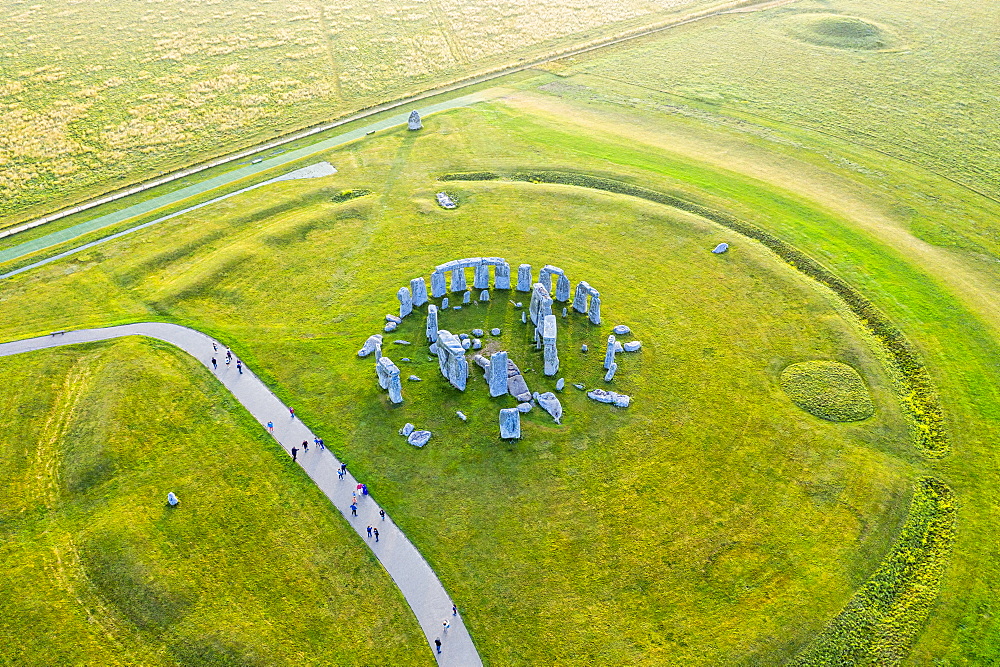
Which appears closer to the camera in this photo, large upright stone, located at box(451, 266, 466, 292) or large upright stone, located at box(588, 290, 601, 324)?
large upright stone, located at box(588, 290, 601, 324)

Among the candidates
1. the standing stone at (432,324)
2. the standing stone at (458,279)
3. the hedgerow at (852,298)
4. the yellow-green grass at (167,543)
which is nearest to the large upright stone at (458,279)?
the standing stone at (458,279)

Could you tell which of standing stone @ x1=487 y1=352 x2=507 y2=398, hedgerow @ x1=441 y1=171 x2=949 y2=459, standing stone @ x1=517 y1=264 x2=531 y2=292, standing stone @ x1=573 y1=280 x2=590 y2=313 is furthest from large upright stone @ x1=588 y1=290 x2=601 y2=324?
hedgerow @ x1=441 y1=171 x2=949 y2=459

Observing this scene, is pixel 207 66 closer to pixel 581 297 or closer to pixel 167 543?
pixel 581 297

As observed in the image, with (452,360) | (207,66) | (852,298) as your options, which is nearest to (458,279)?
(452,360)

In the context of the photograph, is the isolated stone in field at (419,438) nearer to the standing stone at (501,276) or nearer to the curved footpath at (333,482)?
the curved footpath at (333,482)

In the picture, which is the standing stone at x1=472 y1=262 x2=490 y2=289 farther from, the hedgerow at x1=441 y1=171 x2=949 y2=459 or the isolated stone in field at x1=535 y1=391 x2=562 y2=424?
the hedgerow at x1=441 y1=171 x2=949 y2=459

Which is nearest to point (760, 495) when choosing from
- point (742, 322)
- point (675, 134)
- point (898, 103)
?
point (742, 322)
